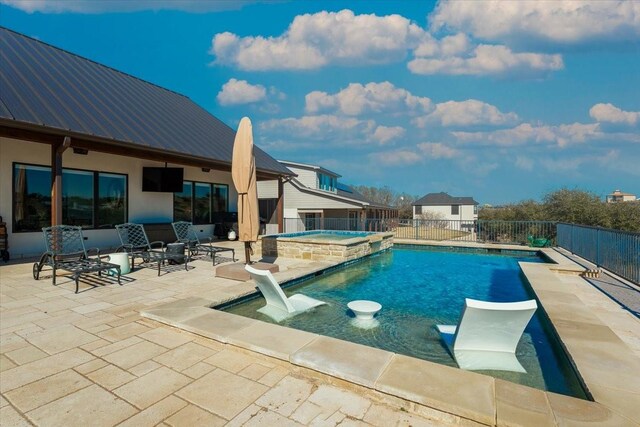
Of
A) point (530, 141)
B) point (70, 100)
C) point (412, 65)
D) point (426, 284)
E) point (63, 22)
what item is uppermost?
point (63, 22)

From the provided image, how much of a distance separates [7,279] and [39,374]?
15.5ft

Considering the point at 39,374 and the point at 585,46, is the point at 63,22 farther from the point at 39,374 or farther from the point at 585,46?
the point at 585,46

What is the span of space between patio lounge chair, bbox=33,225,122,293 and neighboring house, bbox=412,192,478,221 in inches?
1604

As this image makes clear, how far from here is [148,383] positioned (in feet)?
8.39

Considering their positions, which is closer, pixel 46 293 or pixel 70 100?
pixel 46 293

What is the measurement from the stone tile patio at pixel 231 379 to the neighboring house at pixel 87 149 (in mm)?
4522

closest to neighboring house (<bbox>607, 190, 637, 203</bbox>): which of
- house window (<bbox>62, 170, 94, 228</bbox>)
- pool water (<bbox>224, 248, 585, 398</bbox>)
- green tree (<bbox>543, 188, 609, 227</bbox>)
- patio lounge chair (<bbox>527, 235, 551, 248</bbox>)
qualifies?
green tree (<bbox>543, 188, 609, 227</bbox>)

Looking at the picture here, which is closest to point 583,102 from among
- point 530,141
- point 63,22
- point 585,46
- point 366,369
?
point 530,141

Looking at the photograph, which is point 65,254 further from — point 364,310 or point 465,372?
point 465,372

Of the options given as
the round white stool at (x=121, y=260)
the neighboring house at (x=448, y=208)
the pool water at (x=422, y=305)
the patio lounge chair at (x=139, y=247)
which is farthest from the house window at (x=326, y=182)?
the round white stool at (x=121, y=260)

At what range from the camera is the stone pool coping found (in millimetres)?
2068

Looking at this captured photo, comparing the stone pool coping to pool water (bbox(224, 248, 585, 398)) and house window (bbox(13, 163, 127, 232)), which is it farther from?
house window (bbox(13, 163, 127, 232))

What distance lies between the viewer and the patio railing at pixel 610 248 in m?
6.20

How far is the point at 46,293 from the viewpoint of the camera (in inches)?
200
